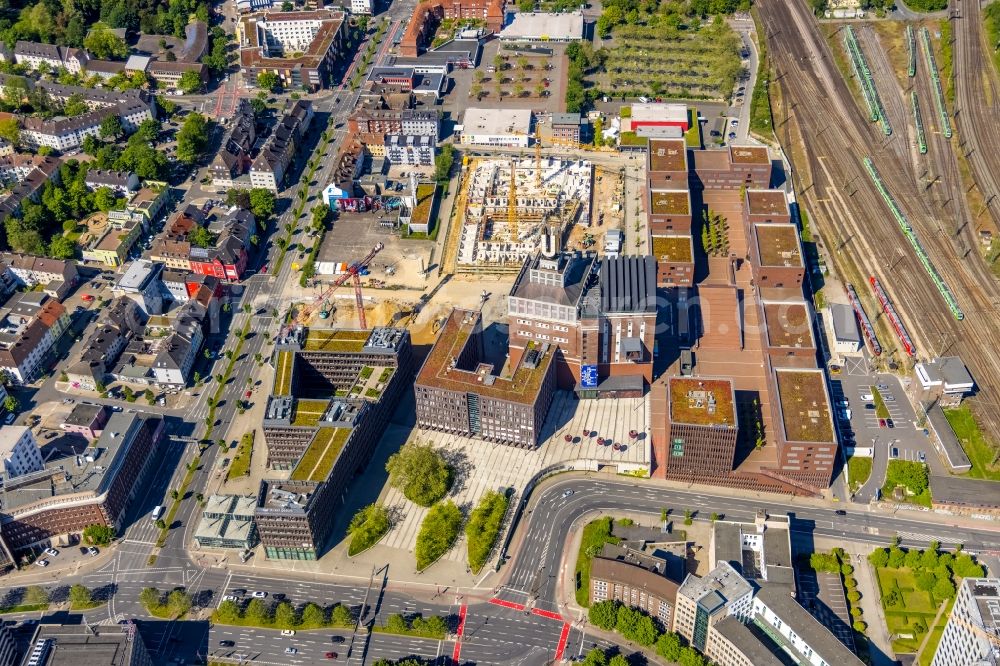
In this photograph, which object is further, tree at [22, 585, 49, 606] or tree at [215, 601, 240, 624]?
tree at [22, 585, 49, 606]

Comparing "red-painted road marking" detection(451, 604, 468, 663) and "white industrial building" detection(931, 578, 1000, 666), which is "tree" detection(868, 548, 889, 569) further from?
"red-painted road marking" detection(451, 604, 468, 663)

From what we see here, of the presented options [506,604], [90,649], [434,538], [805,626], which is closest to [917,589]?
[805,626]

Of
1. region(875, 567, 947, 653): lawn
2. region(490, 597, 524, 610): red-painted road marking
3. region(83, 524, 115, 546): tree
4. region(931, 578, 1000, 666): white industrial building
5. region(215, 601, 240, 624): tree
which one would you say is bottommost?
region(490, 597, 524, 610): red-painted road marking

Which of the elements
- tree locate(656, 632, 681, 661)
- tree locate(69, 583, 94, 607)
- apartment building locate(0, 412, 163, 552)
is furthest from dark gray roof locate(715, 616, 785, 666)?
apartment building locate(0, 412, 163, 552)

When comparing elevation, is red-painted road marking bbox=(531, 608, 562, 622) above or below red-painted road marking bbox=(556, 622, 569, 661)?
above

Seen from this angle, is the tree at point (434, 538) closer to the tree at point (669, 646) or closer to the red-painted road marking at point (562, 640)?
the red-painted road marking at point (562, 640)

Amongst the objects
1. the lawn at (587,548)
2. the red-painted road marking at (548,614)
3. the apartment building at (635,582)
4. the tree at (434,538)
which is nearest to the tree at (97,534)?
the tree at (434,538)
